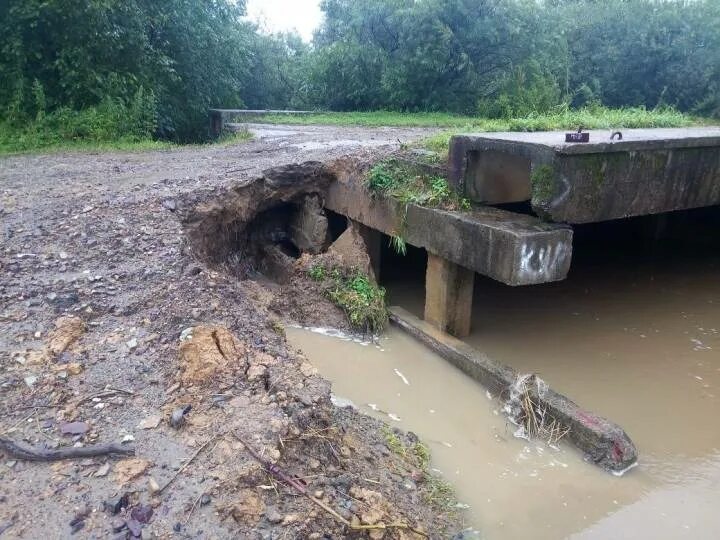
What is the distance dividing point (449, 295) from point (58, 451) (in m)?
4.33

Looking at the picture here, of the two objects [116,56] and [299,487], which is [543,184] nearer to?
[299,487]

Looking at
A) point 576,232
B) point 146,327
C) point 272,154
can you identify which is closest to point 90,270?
point 146,327

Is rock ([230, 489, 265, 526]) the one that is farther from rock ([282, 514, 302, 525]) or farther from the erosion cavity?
the erosion cavity

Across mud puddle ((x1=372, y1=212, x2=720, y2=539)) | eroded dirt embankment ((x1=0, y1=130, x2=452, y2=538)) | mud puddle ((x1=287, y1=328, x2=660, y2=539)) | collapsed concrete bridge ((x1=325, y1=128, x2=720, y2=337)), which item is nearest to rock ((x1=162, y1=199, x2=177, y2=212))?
eroded dirt embankment ((x1=0, y1=130, x2=452, y2=538))

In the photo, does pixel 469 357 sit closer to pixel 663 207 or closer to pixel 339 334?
pixel 339 334

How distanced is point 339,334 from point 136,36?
931 cm

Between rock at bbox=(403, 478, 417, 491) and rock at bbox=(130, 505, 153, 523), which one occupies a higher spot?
rock at bbox=(130, 505, 153, 523)

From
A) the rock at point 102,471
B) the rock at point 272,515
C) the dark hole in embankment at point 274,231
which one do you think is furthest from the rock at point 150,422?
the dark hole in embankment at point 274,231

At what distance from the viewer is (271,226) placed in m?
8.49

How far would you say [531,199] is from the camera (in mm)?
5742

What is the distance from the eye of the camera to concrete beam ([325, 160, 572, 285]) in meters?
5.31

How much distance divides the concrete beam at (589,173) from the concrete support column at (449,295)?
80 centimetres

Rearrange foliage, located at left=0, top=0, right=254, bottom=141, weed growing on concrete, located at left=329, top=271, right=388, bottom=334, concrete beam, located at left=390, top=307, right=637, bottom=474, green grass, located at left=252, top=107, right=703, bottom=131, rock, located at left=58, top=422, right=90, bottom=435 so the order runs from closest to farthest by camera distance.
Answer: rock, located at left=58, top=422, right=90, bottom=435 → concrete beam, located at left=390, top=307, right=637, bottom=474 → weed growing on concrete, located at left=329, top=271, right=388, bottom=334 → green grass, located at left=252, top=107, right=703, bottom=131 → foliage, located at left=0, top=0, right=254, bottom=141

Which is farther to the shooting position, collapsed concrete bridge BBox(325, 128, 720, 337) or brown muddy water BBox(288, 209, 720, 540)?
collapsed concrete bridge BBox(325, 128, 720, 337)
